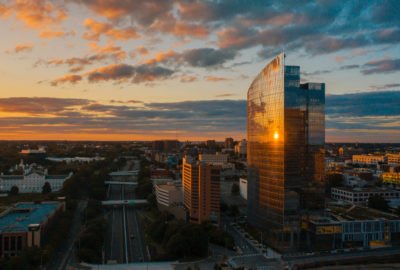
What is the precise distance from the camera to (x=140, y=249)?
1583 inches

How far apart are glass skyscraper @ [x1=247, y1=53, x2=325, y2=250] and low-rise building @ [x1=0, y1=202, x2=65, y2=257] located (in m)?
22.4

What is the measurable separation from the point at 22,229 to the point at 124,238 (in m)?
Answer: 10.7

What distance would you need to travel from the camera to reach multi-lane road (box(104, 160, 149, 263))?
37625 millimetres

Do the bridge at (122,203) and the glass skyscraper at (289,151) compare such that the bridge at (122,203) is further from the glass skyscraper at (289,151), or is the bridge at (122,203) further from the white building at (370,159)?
the white building at (370,159)

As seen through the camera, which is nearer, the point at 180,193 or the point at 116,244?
the point at 116,244

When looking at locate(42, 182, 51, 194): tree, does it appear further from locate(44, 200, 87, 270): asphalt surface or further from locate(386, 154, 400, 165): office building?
locate(386, 154, 400, 165): office building

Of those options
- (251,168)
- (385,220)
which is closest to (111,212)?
(251,168)

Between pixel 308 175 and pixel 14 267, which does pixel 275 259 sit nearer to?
pixel 308 175

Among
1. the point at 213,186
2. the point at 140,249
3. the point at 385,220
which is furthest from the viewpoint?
the point at 213,186

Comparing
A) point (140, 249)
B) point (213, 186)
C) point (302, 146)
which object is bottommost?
point (140, 249)

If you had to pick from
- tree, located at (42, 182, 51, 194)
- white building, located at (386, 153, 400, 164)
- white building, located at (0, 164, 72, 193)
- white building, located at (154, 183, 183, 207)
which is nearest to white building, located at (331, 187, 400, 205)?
white building, located at (154, 183, 183, 207)

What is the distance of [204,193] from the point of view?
5047cm

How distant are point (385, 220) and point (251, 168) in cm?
1536

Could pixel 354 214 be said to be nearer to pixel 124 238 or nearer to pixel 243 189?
pixel 124 238
